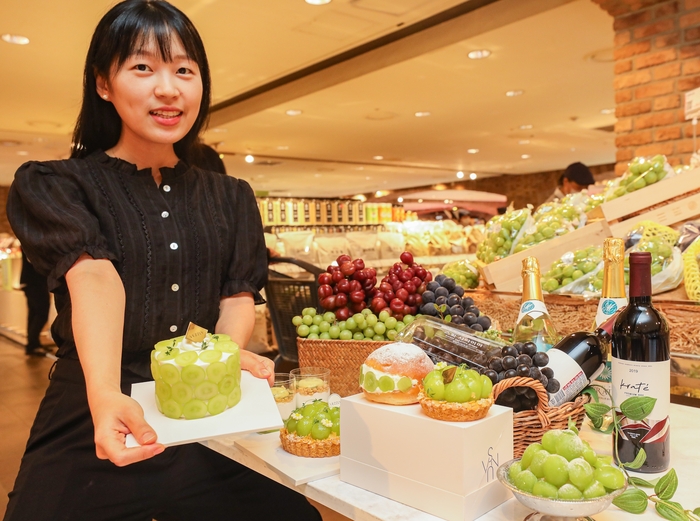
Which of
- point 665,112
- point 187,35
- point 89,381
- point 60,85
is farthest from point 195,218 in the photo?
point 60,85

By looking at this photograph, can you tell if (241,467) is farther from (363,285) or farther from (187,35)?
(187,35)

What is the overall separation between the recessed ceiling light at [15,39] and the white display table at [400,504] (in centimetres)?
552

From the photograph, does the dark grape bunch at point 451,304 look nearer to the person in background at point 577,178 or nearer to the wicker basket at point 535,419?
the wicker basket at point 535,419

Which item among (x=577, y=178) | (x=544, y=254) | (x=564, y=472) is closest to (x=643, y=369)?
(x=564, y=472)

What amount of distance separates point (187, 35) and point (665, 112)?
136 inches

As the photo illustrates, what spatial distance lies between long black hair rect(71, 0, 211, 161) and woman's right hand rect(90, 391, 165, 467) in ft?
2.17

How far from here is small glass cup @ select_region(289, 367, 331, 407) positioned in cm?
122

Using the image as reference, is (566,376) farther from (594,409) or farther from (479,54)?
(479,54)

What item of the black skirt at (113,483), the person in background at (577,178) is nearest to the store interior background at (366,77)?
the person in background at (577,178)

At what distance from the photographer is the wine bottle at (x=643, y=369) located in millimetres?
895

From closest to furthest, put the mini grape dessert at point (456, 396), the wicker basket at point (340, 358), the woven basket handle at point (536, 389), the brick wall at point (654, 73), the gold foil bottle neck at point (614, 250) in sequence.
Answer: the mini grape dessert at point (456, 396) < the woven basket handle at point (536, 389) < the gold foil bottle neck at point (614, 250) < the wicker basket at point (340, 358) < the brick wall at point (654, 73)

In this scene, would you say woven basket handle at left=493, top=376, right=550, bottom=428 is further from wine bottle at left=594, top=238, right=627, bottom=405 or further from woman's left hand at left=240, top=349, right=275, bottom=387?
woman's left hand at left=240, top=349, right=275, bottom=387

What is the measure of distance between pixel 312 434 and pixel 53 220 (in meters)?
0.63

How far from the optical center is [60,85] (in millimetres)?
7012
